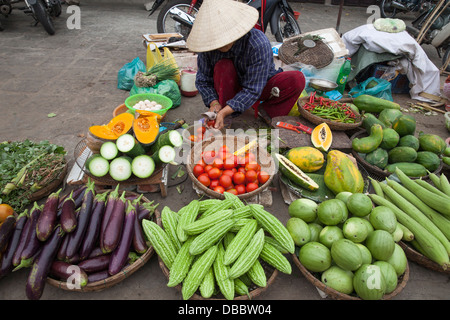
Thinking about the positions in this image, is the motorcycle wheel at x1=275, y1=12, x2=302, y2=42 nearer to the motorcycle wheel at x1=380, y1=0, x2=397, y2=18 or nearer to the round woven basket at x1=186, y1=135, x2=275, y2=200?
the round woven basket at x1=186, y1=135, x2=275, y2=200

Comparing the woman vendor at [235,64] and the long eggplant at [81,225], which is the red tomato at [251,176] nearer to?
the woman vendor at [235,64]

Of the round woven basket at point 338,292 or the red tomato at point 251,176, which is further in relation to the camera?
the red tomato at point 251,176

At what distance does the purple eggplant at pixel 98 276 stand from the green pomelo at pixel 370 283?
1.74 metres

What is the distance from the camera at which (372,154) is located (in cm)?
299

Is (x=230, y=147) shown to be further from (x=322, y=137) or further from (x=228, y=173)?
(x=322, y=137)

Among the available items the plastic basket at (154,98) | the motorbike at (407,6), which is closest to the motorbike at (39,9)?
the plastic basket at (154,98)

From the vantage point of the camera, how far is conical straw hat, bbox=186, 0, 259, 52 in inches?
103

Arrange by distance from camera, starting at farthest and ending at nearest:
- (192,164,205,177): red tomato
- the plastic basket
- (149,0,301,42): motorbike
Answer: (149,0,301,42): motorbike
the plastic basket
(192,164,205,177): red tomato

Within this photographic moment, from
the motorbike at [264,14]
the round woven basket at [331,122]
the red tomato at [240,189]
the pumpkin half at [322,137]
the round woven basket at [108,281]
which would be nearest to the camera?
the round woven basket at [108,281]

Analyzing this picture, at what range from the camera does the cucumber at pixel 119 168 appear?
233 cm

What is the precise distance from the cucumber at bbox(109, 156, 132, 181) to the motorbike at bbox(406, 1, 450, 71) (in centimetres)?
702

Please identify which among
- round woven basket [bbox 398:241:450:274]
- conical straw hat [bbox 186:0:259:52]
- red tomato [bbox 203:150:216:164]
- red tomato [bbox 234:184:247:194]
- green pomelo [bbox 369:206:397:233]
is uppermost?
conical straw hat [bbox 186:0:259:52]

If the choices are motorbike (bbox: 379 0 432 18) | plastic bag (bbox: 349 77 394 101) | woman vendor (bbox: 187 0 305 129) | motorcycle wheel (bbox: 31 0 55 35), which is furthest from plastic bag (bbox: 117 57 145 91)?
motorbike (bbox: 379 0 432 18)
